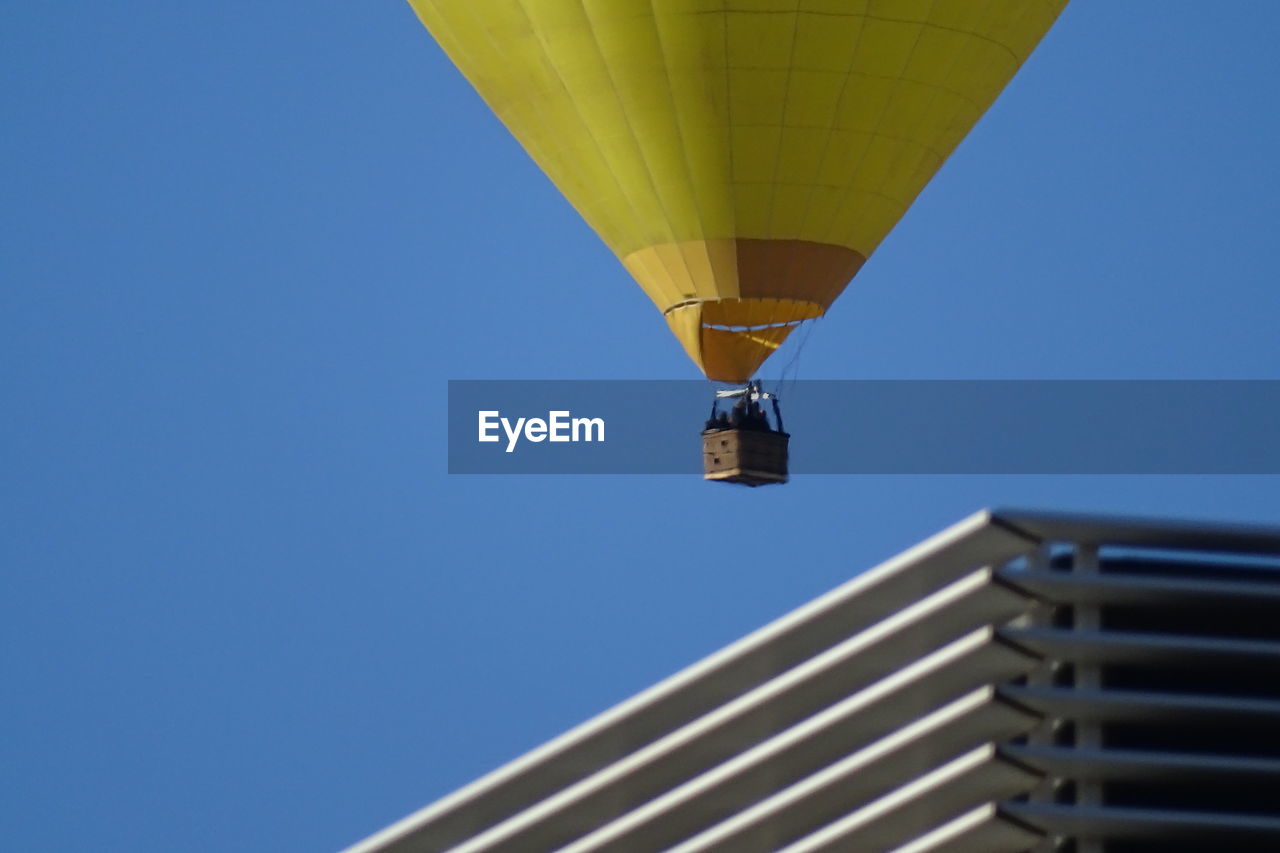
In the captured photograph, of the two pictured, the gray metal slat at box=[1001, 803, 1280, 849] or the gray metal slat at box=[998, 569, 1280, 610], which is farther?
the gray metal slat at box=[1001, 803, 1280, 849]

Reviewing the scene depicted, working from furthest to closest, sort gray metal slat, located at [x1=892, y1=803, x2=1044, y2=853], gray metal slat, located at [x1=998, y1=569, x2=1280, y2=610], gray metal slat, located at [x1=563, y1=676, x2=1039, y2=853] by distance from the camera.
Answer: gray metal slat, located at [x1=563, y1=676, x2=1039, y2=853], gray metal slat, located at [x1=892, y1=803, x2=1044, y2=853], gray metal slat, located at [x1=998, y1=569, x2=1280, y2=610]

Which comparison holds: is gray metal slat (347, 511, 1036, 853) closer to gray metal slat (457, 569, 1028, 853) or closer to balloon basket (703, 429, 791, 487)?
gray metal slat (457, 569, 1028, 853)

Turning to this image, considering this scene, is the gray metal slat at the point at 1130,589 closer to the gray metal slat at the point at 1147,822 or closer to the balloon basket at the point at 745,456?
the gray metal slat at the point at 1147,822

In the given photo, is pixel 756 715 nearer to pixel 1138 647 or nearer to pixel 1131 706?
pixel 1131 706

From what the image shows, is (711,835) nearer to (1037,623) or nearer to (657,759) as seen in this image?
(657,759)

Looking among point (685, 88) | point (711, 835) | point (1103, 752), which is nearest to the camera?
point (1103, 752)

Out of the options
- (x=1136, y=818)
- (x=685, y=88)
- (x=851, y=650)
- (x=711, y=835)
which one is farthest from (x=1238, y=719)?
(x=685, y=88)

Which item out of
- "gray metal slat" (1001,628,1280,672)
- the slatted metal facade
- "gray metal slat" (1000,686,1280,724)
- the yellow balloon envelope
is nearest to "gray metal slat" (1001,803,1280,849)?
the slatted metal facade

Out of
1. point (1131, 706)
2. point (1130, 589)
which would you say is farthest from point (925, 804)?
point (1130, 589)

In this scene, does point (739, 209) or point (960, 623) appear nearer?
point (960, 623)
